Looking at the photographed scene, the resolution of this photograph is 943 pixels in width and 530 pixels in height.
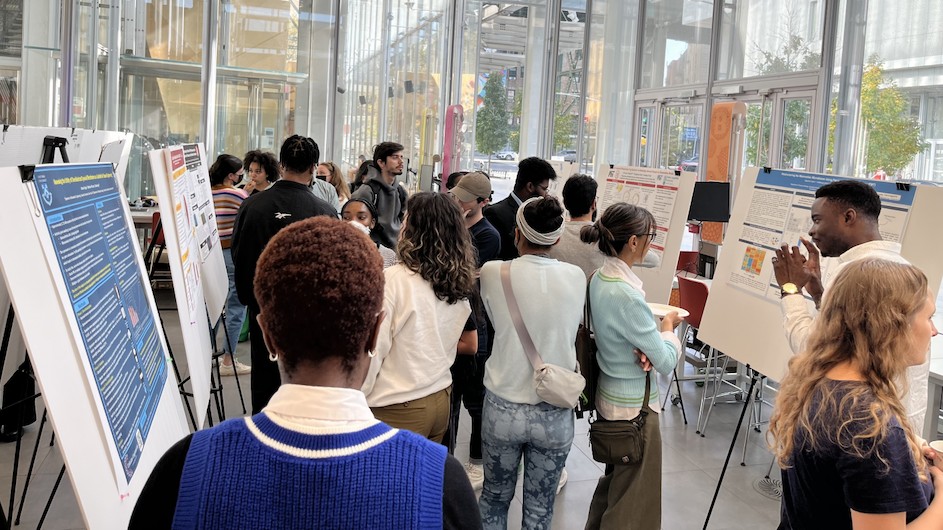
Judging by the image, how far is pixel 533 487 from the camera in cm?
257

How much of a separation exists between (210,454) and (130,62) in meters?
9.55

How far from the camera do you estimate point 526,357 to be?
250 cm

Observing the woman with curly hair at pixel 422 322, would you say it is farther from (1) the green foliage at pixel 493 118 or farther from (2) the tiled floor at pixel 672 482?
(1) the green foliage at pixel 493 118

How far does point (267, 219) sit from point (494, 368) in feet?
4.95

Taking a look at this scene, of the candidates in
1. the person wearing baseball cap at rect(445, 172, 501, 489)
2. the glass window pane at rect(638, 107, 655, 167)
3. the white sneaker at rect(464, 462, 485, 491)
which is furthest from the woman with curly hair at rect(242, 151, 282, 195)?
the glass window pane at rect(638, 107, 655, 167)

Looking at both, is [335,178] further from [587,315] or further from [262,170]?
[587,315]

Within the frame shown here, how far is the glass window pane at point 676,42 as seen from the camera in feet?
28.8

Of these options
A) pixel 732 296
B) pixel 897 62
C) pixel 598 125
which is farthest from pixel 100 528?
pixel 598 125

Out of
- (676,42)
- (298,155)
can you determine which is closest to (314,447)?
(298,155)

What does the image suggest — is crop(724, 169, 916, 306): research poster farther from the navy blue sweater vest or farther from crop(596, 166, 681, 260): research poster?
the navy blue sweater vest

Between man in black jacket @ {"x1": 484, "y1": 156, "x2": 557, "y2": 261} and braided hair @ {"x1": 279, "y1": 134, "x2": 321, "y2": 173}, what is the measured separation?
42.6 inches

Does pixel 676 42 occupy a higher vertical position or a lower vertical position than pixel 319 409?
higher

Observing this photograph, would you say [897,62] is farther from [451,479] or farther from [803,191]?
[451,479]

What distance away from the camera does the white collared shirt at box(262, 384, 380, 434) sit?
2.89 ft
